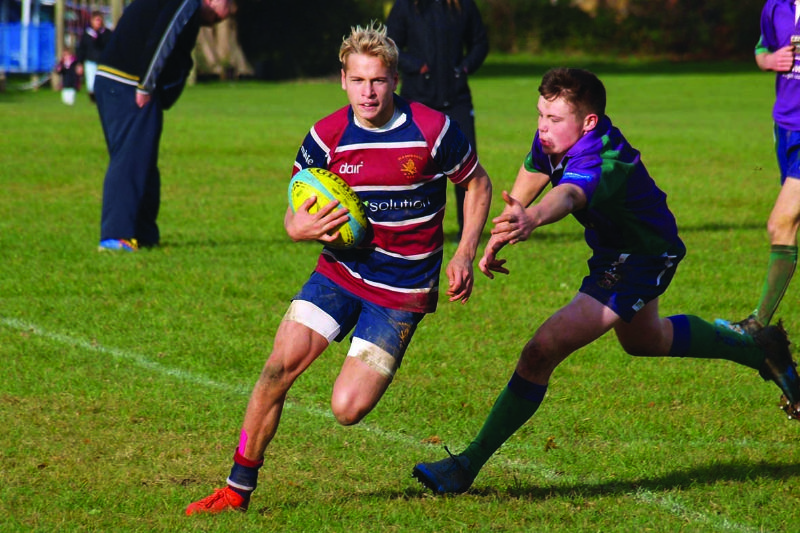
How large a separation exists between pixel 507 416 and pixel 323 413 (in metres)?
1.52

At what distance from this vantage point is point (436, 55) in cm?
1130

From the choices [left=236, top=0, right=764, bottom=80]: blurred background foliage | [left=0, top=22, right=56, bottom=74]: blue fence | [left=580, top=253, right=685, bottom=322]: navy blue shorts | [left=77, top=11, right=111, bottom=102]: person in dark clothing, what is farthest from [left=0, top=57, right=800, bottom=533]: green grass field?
[left=236, top=0, right=764, bottom=80]: blurred background foliage

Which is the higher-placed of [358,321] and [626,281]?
[626,281]

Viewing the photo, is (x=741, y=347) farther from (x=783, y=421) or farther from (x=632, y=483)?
(x=632, y=483)

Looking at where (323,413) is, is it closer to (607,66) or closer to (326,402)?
(326,402)

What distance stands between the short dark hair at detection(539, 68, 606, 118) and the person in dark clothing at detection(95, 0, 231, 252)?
20.6 ft

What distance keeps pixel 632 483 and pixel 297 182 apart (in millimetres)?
2066

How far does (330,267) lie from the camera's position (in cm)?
529

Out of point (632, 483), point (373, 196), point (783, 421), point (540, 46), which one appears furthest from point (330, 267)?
point (540, 46)

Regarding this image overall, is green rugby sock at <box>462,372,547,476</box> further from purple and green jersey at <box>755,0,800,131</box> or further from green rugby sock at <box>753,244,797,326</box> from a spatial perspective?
purple and green jersey at <box>755,0,800,131</box>

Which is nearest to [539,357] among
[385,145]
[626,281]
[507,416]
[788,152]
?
[507,416]

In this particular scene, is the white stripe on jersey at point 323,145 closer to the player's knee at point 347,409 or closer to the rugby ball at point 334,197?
the rugby ball at point 334,197

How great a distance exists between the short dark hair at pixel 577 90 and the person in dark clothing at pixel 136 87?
6277 millimetres

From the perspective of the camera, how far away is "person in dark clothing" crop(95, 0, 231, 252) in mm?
10766
